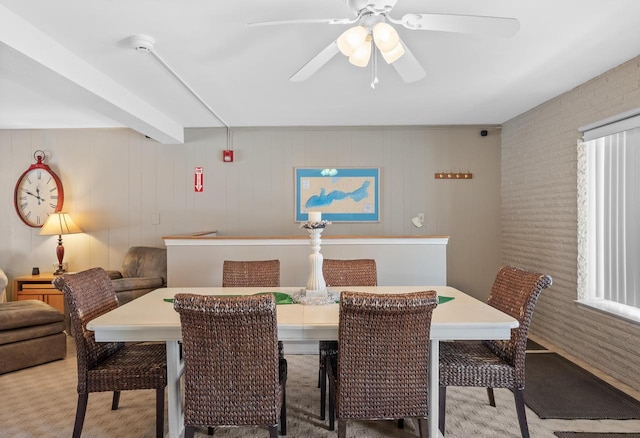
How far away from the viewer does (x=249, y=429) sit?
95.3 inches

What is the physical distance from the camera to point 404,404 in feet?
6.16

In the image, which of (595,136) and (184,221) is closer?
(595,136)

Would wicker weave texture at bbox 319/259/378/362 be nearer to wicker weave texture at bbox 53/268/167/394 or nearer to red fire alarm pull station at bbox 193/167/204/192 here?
wicker weave texture at bbox 53/268/167/394

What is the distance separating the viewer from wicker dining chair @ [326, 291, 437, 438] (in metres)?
1.80

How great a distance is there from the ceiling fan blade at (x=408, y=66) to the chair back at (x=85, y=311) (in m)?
2.07

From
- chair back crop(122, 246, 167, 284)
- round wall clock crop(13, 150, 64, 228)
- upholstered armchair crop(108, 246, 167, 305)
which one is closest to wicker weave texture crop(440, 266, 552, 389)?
upholstered armchair crop(108, 246, 167, 305)

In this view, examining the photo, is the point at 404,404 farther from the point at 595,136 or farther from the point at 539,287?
the point at 595,136

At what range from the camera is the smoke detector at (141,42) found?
2.55m

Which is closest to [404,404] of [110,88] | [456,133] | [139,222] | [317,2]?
[317,2]

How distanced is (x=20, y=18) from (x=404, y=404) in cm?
281

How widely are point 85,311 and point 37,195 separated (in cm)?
377

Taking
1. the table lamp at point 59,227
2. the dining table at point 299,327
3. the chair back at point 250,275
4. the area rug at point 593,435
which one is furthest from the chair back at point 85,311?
the table lamp at point 59,227

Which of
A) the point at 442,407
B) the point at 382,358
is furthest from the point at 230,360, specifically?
the point at 442,407

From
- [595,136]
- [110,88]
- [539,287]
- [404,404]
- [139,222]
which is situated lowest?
[404,404]
